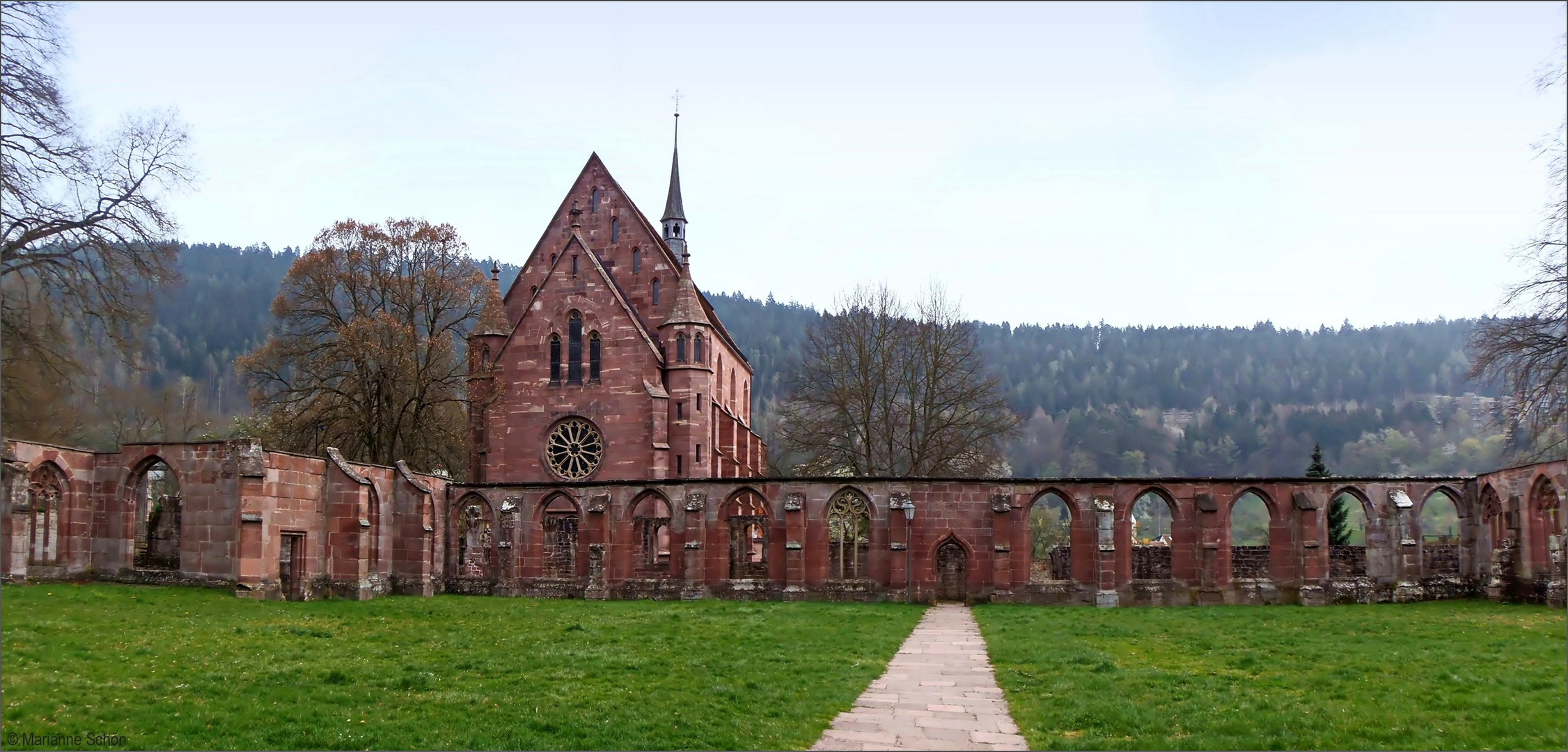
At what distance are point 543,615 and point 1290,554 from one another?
21.6 metres

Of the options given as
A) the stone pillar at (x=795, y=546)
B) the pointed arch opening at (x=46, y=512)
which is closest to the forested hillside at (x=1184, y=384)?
the stone pillar at (x=795, y=546)

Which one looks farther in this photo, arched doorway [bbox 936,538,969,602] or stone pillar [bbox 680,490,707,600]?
arched doorway [bbox 936,538,969,602]

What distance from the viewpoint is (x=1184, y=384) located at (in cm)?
14638

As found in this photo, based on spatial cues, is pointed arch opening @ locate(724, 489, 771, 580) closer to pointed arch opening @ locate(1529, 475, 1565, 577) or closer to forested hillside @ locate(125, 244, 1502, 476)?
pointed arch opening @ locate(1529, 475, 1565, 577)

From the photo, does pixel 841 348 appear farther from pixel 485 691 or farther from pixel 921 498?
pixel 485 691

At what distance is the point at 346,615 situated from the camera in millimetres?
25391

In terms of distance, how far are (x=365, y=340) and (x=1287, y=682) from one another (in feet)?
108

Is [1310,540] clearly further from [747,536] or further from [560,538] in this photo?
[560,538]

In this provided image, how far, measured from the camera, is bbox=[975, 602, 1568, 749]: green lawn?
1214 centimetres

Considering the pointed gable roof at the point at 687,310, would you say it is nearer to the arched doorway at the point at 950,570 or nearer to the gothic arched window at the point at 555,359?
the gothic arched window at the point at 555,359

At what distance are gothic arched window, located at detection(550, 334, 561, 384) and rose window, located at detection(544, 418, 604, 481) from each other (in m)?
1.91

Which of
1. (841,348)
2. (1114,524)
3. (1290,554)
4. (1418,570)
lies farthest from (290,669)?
(841,348)

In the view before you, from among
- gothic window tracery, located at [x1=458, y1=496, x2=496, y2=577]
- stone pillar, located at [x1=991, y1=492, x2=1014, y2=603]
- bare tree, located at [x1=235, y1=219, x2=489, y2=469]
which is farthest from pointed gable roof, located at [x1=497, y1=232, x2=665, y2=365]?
stone pillar, located at [x1=991, y1=492, x2=1014, y2=603]

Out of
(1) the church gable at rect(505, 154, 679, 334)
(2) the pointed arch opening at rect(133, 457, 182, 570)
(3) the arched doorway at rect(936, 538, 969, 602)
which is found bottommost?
(3) the arched doorway at rect(936, 538, 969, 602)
